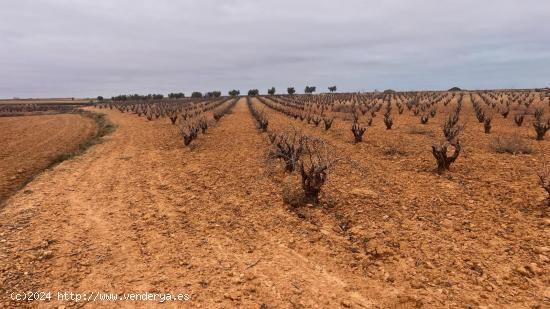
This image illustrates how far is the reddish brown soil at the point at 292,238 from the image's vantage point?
4.88 metres

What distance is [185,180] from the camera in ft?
35.4

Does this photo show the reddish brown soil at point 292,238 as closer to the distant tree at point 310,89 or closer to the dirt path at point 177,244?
the dirt path at point 177,244

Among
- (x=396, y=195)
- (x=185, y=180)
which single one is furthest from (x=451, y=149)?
(x=185, y=180)

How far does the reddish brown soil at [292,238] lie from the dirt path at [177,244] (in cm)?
3

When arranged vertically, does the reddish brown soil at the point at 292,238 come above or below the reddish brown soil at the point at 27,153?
below

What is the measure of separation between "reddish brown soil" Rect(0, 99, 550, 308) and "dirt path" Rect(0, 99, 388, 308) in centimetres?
3

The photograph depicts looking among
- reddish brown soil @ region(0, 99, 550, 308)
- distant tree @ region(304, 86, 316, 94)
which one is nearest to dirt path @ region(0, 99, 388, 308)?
reddish brown soil @ region(0, 99, 550, 308)

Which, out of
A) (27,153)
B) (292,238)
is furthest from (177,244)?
(27,153)

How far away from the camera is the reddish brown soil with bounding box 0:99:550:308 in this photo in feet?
16.0

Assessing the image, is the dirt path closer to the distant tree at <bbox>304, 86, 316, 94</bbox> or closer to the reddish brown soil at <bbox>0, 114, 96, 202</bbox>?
the reddish brown soil at <bbox>0, 114, 96, 202</bbox>

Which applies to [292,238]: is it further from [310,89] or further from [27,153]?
[310,89]

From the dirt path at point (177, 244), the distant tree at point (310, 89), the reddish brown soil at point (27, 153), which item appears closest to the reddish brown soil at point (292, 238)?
the dirt path at point (177, 244)

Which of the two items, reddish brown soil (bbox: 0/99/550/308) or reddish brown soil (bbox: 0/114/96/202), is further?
reddish brown soil (bbox: 0/114/96/202)

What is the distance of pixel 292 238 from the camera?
6.49 metres
